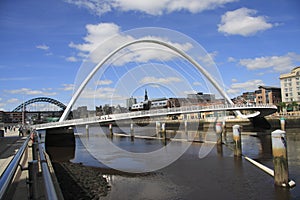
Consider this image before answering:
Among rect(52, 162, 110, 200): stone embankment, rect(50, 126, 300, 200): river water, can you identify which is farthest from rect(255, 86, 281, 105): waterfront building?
rect(52, 162, 110, 200): stone embankment

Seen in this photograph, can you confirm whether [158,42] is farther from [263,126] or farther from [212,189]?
[212,189]

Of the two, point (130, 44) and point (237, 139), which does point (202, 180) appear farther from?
point (130, 44)

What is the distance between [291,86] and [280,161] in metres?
69.6

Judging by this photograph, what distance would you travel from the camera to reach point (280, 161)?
988 centimetres

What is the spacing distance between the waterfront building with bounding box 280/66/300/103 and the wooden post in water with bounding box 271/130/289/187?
217ft

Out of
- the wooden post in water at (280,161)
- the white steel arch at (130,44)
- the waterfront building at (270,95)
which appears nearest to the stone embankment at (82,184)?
the wooden post in water at (280,161)

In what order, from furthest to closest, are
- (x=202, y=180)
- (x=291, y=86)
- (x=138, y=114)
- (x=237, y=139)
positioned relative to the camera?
(x=291, y=86), (x=138, y=114), (x=237, y=139), (x=202, y=180)

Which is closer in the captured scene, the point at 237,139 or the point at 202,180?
the point at 202,180

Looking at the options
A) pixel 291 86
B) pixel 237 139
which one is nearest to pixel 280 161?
pixel 237 139

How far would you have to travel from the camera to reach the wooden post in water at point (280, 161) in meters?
9.86

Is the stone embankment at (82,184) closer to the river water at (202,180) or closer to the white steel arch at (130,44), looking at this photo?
the river water at (202,180)

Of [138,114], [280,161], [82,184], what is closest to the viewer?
[280,161]

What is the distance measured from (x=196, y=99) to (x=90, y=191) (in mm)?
65278

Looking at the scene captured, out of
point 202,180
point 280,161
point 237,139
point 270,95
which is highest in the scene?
point 270,95
